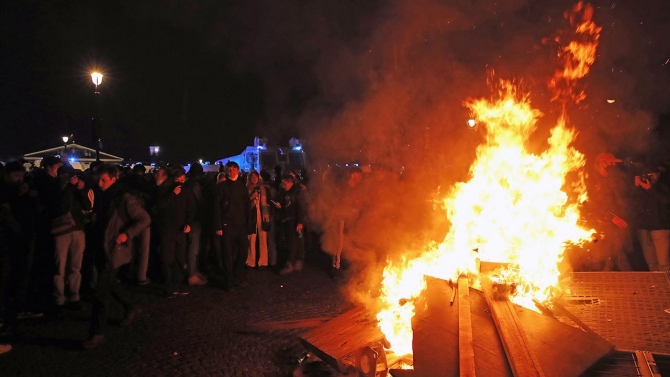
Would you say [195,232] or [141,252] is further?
[195,232]

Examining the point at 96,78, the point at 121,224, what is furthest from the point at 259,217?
the point at 96,78

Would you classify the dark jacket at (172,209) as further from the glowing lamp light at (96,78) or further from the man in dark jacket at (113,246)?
the glowing lamp light at (96,78)

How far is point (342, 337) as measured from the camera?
429cm

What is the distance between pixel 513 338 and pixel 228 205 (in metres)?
5.19

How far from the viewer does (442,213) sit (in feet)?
36.5

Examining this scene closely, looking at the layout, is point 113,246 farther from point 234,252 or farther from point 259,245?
point 259,245

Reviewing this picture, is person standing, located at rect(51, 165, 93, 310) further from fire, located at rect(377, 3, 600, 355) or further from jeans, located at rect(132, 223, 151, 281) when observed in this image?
fire, located at rect(377, 3, 600, 355)

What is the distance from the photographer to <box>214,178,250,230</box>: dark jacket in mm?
7484

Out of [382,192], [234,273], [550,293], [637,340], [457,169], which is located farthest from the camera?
[457,169]

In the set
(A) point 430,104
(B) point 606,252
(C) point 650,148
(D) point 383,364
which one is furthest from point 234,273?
(C) point 650,148

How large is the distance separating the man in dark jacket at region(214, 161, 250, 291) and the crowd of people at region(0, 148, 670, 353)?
0.06 feet

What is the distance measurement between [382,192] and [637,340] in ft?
19.0

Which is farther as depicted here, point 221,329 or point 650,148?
point 650,148

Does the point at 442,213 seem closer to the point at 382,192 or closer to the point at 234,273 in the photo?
the point at 382,192
